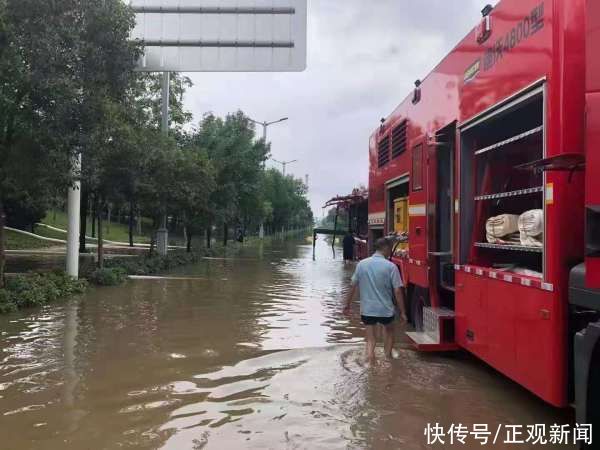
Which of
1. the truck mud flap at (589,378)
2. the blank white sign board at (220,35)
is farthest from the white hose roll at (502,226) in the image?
the blank white sign board at (220,35)

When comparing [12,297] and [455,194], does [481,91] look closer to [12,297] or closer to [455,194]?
[455,194]

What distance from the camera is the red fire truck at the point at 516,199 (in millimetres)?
3686

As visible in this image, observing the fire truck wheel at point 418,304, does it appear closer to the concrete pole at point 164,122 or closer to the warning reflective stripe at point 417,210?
the warning reflective stripe at point 417,210

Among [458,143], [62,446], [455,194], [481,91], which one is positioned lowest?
[62,446]

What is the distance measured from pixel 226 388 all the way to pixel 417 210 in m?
3.49

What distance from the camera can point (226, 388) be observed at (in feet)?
20.1

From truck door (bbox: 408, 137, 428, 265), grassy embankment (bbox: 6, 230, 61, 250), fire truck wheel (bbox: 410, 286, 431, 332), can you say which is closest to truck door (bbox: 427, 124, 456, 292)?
truck door (bbox: 408, 137, 428, 265)

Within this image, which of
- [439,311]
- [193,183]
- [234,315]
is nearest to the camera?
[439,311]

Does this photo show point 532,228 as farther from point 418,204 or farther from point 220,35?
point 220,35

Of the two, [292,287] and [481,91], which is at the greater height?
[481,91]

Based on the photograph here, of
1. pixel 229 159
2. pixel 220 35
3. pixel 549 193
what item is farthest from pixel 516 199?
pixel 229 159

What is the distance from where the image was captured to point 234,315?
36.0ft

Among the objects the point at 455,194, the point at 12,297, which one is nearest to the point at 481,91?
the point at 455,194

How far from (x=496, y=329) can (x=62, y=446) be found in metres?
3.74
